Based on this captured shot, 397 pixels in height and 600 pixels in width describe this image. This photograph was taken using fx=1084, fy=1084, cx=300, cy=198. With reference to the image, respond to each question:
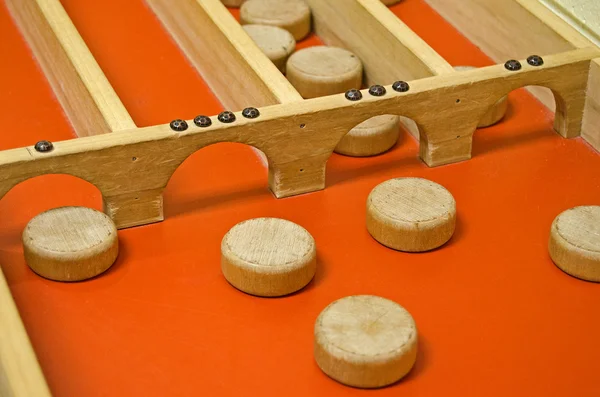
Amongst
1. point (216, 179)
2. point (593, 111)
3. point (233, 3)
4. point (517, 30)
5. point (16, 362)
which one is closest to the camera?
point (16, 362)

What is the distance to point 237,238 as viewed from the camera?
195cm

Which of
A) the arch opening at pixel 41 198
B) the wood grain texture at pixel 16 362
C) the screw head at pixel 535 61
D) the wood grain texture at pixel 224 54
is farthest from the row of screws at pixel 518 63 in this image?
the wood grain texture at pixel 16 362

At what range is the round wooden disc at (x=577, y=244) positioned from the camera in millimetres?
1969

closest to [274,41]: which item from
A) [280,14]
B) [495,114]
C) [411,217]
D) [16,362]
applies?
[280,14]

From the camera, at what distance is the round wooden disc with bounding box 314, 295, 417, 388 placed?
1707 mm

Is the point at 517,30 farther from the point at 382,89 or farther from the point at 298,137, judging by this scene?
the point at 298,137

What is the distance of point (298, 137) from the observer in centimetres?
214

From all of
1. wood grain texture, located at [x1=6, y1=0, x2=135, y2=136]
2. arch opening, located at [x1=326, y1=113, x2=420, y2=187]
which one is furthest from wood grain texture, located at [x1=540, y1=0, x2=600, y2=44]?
wood grain texture, located at [x1=6, y1=0, x2=135, y2=136]

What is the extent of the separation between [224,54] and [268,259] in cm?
77

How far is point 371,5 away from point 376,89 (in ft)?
1.73

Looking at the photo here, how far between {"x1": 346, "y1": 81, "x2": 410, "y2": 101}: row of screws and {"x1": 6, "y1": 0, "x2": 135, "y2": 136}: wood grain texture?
17.2 inches

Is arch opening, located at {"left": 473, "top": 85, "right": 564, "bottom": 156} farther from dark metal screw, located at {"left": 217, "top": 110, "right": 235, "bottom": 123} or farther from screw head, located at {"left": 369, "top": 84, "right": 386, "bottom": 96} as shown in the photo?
dark metal screw, located at {"left": 217, "top": 110, "right": 235, "bottom": 123}

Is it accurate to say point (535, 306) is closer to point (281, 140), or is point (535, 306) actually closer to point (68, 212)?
point (281, 140)

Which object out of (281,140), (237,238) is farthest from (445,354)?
(281,140)
